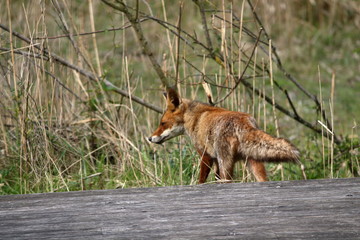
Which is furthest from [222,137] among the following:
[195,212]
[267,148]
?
[195,212]

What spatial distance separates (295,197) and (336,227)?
0.40 m

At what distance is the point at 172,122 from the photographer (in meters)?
5.01

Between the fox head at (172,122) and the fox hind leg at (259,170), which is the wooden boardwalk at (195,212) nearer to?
the fox hind leg at (259,170)

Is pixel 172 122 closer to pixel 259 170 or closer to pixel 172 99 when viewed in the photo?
pixel 172 99

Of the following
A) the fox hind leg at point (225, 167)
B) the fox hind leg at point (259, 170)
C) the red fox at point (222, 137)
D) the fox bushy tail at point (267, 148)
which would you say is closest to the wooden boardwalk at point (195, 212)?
the fox bushy tail at point (267, 148)

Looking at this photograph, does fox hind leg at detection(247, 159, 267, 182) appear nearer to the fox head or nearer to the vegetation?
the vegetation

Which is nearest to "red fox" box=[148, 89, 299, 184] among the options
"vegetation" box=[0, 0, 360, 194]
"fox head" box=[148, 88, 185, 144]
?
"fox head" box=[148, 88, 185, 144]

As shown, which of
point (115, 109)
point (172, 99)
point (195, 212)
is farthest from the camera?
point (115, 109)

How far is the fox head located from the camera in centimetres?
497

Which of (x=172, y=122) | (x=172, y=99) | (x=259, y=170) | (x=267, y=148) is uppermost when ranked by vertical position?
(x=172, y=99)

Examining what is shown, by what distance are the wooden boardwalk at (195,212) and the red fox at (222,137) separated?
0.75 meters

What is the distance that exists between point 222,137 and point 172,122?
74cm

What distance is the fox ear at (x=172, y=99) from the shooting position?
4.91 meters

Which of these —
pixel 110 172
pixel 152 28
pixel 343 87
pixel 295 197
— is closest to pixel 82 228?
pixel 295 197
